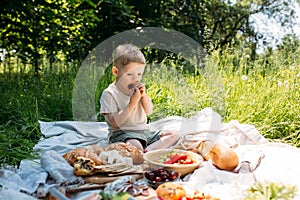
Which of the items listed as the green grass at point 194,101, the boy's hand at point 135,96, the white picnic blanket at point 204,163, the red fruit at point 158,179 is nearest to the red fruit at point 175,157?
the white picnic blanket at point 204,163

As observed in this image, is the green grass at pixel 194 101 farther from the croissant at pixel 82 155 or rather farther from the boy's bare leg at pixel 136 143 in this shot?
the boy's bare leg at pixel 136 143

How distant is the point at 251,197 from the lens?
1701mm

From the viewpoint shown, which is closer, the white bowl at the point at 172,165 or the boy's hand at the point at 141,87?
the white bowl at the point at 172,165

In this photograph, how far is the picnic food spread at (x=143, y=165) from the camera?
1957mm

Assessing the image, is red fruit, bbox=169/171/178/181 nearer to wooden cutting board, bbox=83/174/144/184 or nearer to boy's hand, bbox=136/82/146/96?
wooden cutting board, bbox=83/174/144/184

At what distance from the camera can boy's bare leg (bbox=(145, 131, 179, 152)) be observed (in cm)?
281

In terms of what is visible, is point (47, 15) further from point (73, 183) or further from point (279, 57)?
point (73, 183)

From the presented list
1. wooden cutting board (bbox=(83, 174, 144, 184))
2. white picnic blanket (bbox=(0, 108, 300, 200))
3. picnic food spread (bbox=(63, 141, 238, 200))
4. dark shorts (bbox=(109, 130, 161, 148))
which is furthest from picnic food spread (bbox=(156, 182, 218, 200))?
dark shorts (bbox=(109, 130, 161, 148))

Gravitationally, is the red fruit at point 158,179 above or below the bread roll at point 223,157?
below

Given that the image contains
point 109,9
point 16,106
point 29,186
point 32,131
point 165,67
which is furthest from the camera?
point 109,9

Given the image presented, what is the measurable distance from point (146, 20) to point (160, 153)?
4.77 meters

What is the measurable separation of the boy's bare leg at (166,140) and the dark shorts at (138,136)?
0.06 m

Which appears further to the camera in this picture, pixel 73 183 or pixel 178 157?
pixel 178 157

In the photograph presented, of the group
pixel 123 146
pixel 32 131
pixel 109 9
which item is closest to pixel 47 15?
pixel 109 9
